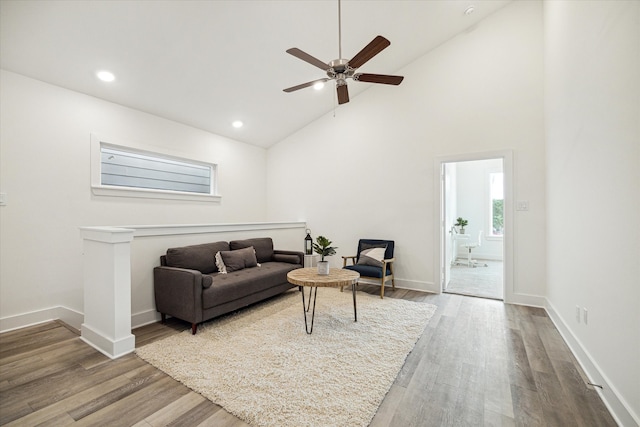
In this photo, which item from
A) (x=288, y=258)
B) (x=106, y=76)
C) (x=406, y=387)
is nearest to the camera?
(x=406, y=387)

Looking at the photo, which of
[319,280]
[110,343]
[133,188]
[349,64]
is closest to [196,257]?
[110,343]

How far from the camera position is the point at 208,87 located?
4.12 metres

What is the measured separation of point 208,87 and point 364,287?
4.07 meters

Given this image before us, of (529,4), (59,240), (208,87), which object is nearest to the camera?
(59,240)

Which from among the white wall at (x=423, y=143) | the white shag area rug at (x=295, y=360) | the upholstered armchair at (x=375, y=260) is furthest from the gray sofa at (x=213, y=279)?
the white wall at (x=423, y=143)

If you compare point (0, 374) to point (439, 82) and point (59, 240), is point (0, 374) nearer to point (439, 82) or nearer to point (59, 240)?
point (59, 240)

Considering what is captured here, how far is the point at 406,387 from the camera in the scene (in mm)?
2010

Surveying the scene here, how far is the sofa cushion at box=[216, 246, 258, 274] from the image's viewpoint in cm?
375

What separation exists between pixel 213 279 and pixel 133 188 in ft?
6.94

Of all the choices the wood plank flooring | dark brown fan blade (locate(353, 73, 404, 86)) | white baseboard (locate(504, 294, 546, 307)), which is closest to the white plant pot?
the wood plank flooring

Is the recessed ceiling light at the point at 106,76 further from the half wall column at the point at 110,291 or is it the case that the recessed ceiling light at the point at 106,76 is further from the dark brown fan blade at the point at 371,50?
the dark brown fan blade at the point at 371,50

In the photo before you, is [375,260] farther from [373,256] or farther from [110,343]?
[110,343]

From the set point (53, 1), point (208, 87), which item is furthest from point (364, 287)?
point (53, 1)

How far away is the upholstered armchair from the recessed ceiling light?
13.3ft
